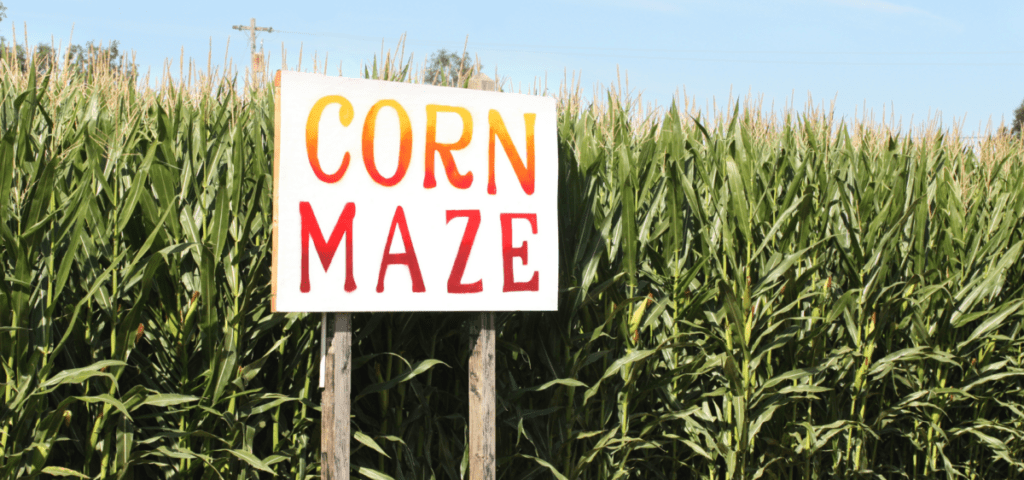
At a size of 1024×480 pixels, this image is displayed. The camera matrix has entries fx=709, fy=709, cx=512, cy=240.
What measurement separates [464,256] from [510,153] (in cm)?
36

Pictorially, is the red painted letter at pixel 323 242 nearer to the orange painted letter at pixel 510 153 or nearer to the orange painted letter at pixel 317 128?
the orange painted letter at pixel 317 128

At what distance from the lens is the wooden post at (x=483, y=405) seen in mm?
2162

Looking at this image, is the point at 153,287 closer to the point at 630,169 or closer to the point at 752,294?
the point at 630,169

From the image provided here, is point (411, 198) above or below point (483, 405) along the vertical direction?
above

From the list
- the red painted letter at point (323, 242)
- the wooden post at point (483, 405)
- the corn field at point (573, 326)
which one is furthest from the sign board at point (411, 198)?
the corn field at point (573, 326)

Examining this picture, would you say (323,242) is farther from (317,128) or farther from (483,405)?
(483,405)

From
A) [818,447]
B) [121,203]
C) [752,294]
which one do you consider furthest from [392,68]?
[818,447]

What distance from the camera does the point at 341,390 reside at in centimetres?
200

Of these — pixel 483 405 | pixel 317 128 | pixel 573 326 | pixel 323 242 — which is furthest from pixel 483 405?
pixel 317 128

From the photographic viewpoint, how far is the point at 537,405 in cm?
260

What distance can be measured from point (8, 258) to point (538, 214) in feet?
5.06

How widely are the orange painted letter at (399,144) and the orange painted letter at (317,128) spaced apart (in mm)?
56

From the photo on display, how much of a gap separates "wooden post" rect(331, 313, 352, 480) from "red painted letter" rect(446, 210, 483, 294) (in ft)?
1.04

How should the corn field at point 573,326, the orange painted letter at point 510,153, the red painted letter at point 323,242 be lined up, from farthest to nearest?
the orange painted letter at point 510,153 < the corn field at point 573,326 < the red painted letter at point 323,242
